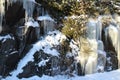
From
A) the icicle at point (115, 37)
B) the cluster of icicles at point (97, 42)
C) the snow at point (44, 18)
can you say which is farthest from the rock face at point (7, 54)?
the icicle at point (115, 37)

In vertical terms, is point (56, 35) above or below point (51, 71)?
above

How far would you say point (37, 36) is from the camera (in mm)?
17125

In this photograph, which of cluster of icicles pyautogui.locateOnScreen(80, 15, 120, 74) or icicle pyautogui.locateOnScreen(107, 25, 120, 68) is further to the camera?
icicle pyautogui.locateOnScreen(107, 25, 120, 68)

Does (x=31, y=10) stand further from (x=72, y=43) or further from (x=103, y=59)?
(x=103, y=59)

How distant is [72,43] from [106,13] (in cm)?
289

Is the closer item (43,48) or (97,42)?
(43,48)

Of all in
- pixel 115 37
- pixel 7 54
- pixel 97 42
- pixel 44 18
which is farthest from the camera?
pixel 115 37

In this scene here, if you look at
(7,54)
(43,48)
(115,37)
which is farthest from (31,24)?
(115,37)

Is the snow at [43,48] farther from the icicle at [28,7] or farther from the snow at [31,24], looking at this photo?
the icicle at [28,7]

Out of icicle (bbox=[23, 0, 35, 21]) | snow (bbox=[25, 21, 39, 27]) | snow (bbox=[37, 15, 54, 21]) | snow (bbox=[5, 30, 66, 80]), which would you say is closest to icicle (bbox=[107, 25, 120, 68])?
snow (bbox=[5, 30, 66, 80])

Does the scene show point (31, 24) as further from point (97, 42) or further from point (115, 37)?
point (115, 37)

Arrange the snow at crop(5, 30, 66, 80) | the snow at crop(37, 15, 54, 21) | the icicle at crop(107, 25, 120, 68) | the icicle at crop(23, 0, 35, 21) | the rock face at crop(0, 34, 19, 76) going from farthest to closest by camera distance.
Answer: the icicle at crop(107, 25, 120, 68), the snow at crop(37, 15, 54, 21), the icicle at crop(23, 0, 35, 21), the snow at crop(5, 30, 66, 80), the rock face at crop(0, 34, 19, 76)

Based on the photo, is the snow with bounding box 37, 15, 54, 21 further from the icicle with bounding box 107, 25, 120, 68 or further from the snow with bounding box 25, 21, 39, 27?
the icicle with bounding box 107, 25, 120, 68

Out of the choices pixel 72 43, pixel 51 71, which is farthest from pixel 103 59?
pixel 51 71
